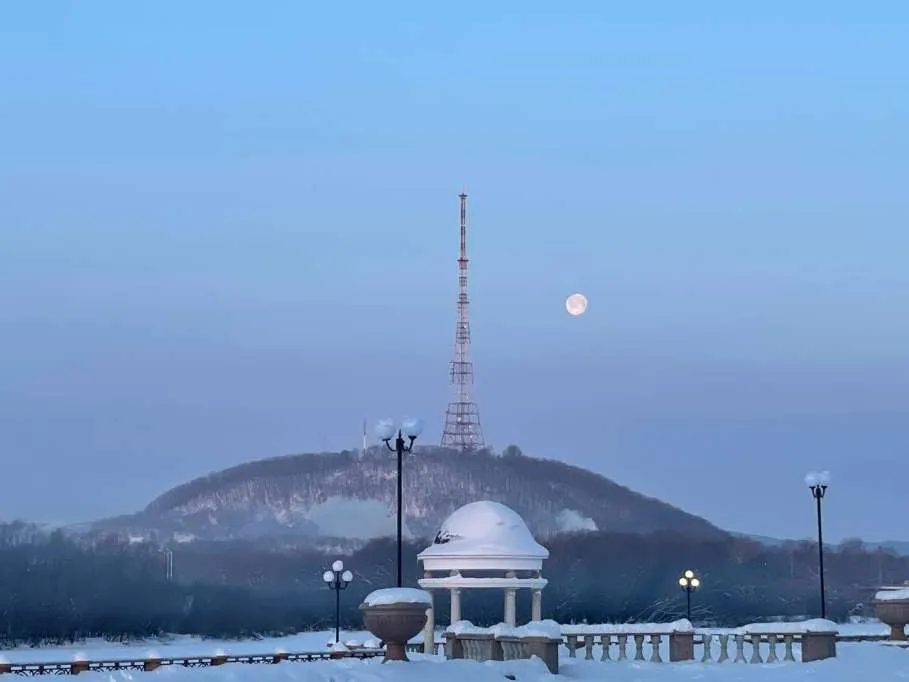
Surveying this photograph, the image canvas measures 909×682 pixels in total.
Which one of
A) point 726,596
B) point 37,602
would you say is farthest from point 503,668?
point 726,596

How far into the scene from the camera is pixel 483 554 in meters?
40.8

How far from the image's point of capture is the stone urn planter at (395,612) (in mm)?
30562

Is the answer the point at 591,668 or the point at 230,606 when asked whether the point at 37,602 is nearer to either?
the point at 230,606

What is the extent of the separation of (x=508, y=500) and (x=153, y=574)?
51.9 metres

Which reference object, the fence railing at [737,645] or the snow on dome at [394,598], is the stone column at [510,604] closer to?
the fence railing at [737,645]

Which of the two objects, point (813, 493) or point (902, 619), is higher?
point (813, 493)

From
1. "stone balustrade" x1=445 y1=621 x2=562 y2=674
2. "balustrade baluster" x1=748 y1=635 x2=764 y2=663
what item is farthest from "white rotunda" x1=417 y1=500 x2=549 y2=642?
"balustrade baluster" x1=748 y1=635 x2=764 y2=663

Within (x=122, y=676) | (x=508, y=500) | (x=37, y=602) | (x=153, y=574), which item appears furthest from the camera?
(x=508, y=500)

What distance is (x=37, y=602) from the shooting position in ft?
320

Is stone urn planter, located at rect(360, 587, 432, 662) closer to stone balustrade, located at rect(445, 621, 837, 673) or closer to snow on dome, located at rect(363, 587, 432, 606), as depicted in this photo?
snow on dome, located at rect(363, 587, 432, 606)

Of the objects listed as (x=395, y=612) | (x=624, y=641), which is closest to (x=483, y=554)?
(x=624, y=641)

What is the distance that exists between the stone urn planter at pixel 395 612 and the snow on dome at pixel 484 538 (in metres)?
10.0

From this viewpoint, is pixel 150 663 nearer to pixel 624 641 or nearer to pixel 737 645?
pixel 624 641

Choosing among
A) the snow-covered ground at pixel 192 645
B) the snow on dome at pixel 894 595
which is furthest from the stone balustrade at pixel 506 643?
the snow-covered ground at pixel 192 645
